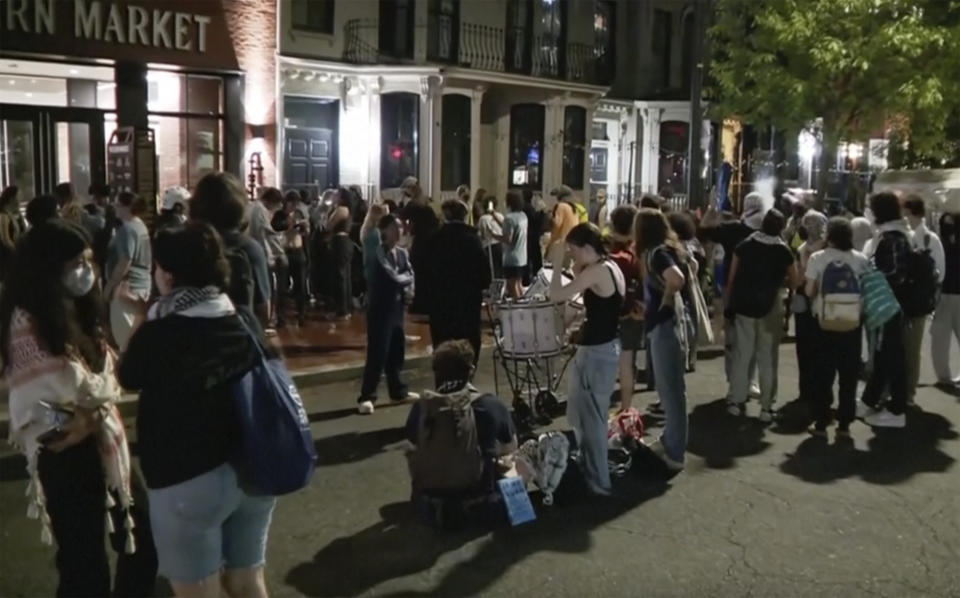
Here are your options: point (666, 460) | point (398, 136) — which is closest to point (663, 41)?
point (398, 136)

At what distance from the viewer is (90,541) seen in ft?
12.8

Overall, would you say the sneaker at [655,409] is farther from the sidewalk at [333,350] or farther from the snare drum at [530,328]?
the sidewalk at [333,350]

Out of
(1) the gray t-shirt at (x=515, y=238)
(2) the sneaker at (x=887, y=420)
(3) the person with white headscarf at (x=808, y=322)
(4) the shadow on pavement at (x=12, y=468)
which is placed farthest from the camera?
(1) the gray t-shirt at (x=515, y=238)

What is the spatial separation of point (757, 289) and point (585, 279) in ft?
8.09

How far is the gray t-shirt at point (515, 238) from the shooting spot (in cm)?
1376

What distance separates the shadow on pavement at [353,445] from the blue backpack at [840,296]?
3.46 m

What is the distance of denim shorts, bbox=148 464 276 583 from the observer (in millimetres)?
3158

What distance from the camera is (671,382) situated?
6.70 metres

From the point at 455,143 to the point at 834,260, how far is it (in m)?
15.2

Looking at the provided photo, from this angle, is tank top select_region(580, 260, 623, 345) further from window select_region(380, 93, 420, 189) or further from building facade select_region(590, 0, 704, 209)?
building facade select_region(590, 0, 704, 209)

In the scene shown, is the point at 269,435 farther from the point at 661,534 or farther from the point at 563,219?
the point at 563,219

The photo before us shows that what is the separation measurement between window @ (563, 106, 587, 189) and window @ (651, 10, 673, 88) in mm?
4023

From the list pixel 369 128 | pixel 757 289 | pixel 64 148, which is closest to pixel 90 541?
pixel 757 289

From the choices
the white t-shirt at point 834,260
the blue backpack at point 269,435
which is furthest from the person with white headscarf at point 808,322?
the blue backpack at point 269,435
